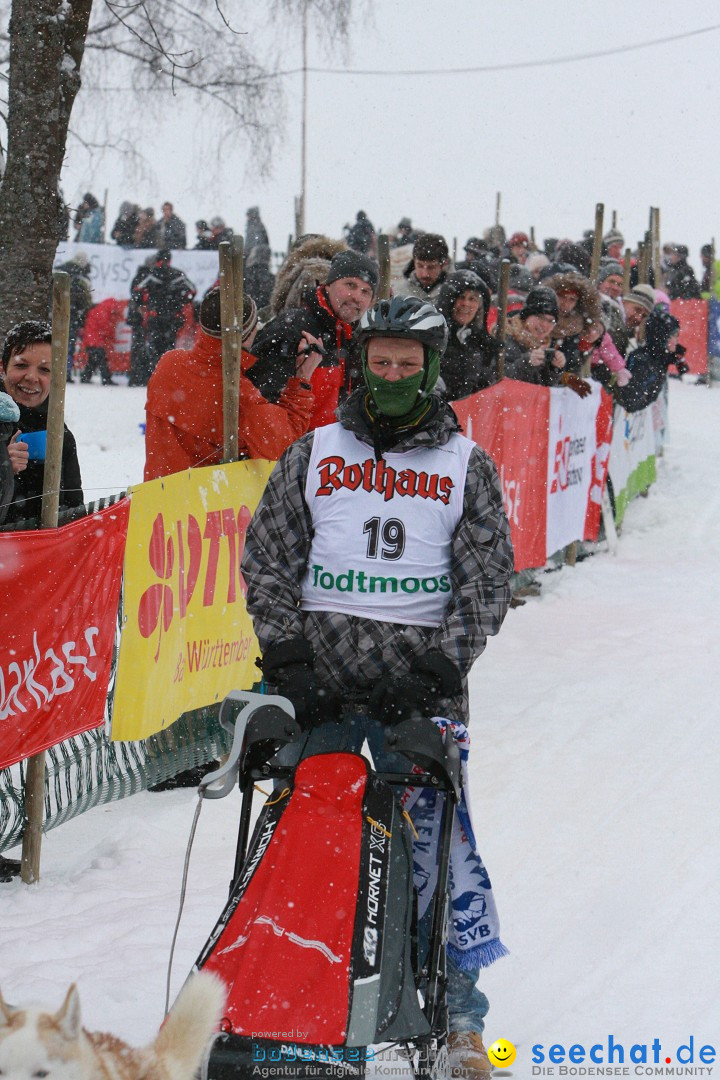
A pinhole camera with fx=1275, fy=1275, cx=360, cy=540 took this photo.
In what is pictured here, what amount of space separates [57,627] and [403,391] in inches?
67.0

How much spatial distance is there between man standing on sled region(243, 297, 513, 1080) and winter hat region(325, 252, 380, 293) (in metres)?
2.93

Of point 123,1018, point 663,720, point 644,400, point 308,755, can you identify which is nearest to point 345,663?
point 308,755

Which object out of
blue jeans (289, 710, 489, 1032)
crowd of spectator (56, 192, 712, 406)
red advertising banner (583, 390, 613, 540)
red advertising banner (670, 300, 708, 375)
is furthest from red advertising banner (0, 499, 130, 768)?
red advertising banner (670, 300, 708, 375)

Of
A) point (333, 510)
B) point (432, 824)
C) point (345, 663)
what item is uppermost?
point (333, 510)

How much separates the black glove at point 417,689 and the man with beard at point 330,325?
307 cm

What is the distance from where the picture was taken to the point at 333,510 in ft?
10.9

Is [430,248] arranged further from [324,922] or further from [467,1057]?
[324,922]

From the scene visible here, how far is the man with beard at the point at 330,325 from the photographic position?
19.4 ft

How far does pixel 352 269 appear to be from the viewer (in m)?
6.21

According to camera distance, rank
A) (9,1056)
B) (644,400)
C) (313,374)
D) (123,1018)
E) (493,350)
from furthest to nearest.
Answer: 1. (644,400)
2. (493,350)
3. (313,374)
4. (123,1018)
5. (9,1056)

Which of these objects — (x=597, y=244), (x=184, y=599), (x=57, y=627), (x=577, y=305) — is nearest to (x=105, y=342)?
(x=597, y=244)

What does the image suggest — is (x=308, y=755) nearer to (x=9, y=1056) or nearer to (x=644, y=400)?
(x=9, y=1056)

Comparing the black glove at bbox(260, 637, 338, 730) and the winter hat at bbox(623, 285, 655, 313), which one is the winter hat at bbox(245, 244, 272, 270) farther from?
the black glove at bbox(260, 637, 338, 730)

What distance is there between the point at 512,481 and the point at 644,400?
4435 mm
